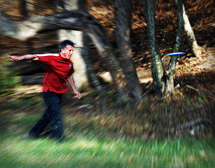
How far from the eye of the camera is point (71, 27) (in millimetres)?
5469

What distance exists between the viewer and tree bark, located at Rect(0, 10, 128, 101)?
17.3 feet

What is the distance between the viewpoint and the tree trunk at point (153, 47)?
21.3 ft

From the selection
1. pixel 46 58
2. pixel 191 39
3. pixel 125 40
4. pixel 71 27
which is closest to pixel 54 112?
pixel 46 58

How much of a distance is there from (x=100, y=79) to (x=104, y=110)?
11.9 feet

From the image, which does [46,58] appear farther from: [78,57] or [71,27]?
[78,57]

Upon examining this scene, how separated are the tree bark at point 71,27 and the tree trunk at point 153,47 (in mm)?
1179

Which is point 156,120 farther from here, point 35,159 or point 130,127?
point 35,159

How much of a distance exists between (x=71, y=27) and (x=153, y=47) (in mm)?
2678

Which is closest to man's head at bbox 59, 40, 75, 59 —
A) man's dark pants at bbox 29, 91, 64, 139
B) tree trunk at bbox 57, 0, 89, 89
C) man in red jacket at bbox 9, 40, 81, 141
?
man in red jacket at bbox 9, 40, 81, 141

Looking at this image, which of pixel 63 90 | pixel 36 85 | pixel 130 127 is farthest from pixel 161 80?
pixel 36 85

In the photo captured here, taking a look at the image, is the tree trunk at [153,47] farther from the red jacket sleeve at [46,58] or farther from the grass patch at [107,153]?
the red jacket sleeve at [46,58]

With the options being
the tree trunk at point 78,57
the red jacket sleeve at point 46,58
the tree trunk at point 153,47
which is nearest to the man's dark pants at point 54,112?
the red jacket sleeve at point 46,58

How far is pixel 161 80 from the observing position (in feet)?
22.9

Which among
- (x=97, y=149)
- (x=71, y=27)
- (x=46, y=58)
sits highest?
(x=71, y=27)
